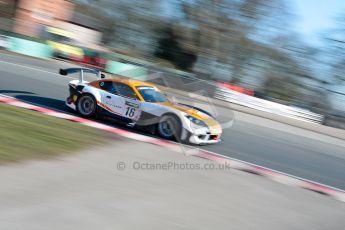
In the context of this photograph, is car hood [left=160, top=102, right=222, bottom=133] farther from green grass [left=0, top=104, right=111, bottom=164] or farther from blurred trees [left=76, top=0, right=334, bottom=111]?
blurred trees [left=76, top=0, right=334, bottom=111]

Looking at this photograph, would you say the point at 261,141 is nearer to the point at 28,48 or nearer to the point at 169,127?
the point at 169,127

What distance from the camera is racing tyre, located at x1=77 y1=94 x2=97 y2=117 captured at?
32.1 feet

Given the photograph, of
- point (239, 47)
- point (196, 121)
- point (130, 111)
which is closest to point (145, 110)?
point (130, 111)

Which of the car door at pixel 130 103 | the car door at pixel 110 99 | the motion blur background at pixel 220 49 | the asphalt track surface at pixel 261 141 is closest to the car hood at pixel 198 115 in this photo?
the asphalt track surface at pixel 261 141

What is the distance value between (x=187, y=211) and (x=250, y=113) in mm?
12936

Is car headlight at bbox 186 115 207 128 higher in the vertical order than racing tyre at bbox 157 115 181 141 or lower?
higher

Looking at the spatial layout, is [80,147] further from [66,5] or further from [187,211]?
[66,5]

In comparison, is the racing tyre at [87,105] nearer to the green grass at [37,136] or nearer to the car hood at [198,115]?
the green grass at [37,136]

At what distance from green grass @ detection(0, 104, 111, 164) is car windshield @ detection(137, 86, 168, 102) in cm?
134

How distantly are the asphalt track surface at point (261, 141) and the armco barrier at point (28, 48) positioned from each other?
8142 mm

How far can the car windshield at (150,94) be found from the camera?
9375mm

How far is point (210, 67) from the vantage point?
31.1m

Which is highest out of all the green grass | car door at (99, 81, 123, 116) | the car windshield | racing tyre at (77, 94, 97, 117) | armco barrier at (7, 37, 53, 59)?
armco barrier at (7, 37, 53, 59)

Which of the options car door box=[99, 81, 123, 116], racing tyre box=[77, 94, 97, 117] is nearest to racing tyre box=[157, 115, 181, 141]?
car door box=[99, 81, 123, 116]
